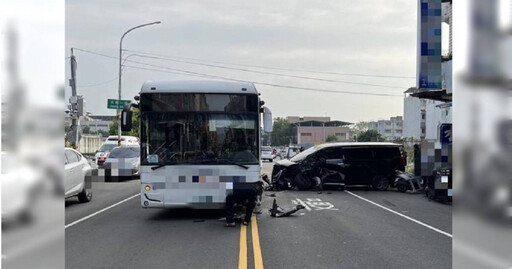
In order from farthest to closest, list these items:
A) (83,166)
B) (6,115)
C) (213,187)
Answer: (83,166)
(213,187)
(6,115)

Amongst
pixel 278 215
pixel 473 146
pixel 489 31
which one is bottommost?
pixel 278 215

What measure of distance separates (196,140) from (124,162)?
39.9ft

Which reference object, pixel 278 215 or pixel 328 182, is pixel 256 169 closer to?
pixel 278 215

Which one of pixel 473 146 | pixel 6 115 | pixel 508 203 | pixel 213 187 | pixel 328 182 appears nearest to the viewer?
pixel 473 146

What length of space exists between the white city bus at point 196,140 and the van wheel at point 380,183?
31.7 ft

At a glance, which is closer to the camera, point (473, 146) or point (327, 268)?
point (473, 146)

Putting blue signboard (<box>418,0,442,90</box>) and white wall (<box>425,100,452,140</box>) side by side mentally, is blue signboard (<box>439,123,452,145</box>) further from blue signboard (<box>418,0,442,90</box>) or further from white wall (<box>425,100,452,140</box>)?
white wall (<box>425,100,452,140</box>)

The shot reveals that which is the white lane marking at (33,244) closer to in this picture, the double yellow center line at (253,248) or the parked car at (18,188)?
the parked car at (18,188)

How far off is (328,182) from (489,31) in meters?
15.9

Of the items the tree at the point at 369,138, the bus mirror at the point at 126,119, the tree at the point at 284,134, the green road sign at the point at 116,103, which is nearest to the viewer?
the bus mirror at the point at 126,119

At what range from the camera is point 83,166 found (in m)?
12.2

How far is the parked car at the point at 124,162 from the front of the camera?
67.7ft

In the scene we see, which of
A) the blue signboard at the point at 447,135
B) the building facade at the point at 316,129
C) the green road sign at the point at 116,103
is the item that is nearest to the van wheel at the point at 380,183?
the blue signboard at the point at 447,135

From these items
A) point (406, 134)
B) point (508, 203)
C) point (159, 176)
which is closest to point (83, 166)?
point (159, 176)
